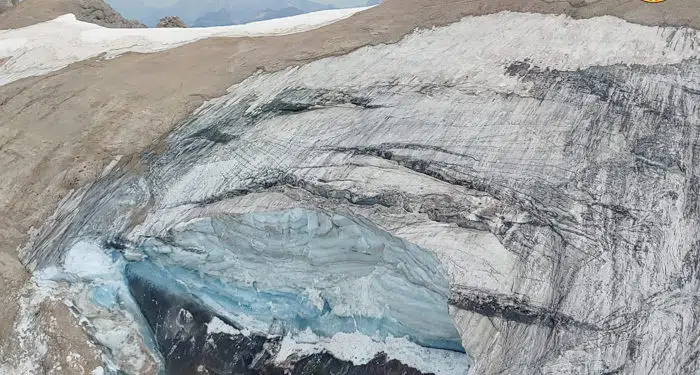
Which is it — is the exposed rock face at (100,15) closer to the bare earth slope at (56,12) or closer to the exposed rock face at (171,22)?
the bare earth slope at (56,12)

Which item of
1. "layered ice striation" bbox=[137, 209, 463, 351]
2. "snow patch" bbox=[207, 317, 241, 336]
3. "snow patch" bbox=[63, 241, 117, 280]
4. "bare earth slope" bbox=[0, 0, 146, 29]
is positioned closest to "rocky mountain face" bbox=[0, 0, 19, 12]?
"bare earth slope" bbox=[0, 0, 146, 29]

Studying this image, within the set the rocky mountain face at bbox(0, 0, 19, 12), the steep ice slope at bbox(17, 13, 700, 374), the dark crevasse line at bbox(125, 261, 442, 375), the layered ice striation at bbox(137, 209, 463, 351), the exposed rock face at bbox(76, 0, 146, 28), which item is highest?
the rocky mountain face at bbox(0, 0, 19, 12)

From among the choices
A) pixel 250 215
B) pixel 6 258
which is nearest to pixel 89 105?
pixel 6 258

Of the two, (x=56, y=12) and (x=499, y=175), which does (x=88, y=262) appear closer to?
(x=499, y=175)

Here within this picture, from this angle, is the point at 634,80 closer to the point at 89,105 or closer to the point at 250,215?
the point at 250,215

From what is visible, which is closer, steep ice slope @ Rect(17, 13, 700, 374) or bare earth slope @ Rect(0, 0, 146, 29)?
steep ice slope @ Rect(17, 13, 700, 374)

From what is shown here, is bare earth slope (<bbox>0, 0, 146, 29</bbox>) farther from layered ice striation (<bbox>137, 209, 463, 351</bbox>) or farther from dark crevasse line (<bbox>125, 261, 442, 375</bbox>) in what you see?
layered ice striation (<bbox>137, 209, 463, 351</bbox>)

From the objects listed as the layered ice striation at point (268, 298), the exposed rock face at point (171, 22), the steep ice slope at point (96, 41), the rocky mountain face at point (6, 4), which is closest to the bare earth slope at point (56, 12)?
the rocky mountain face at point (6, 4)
